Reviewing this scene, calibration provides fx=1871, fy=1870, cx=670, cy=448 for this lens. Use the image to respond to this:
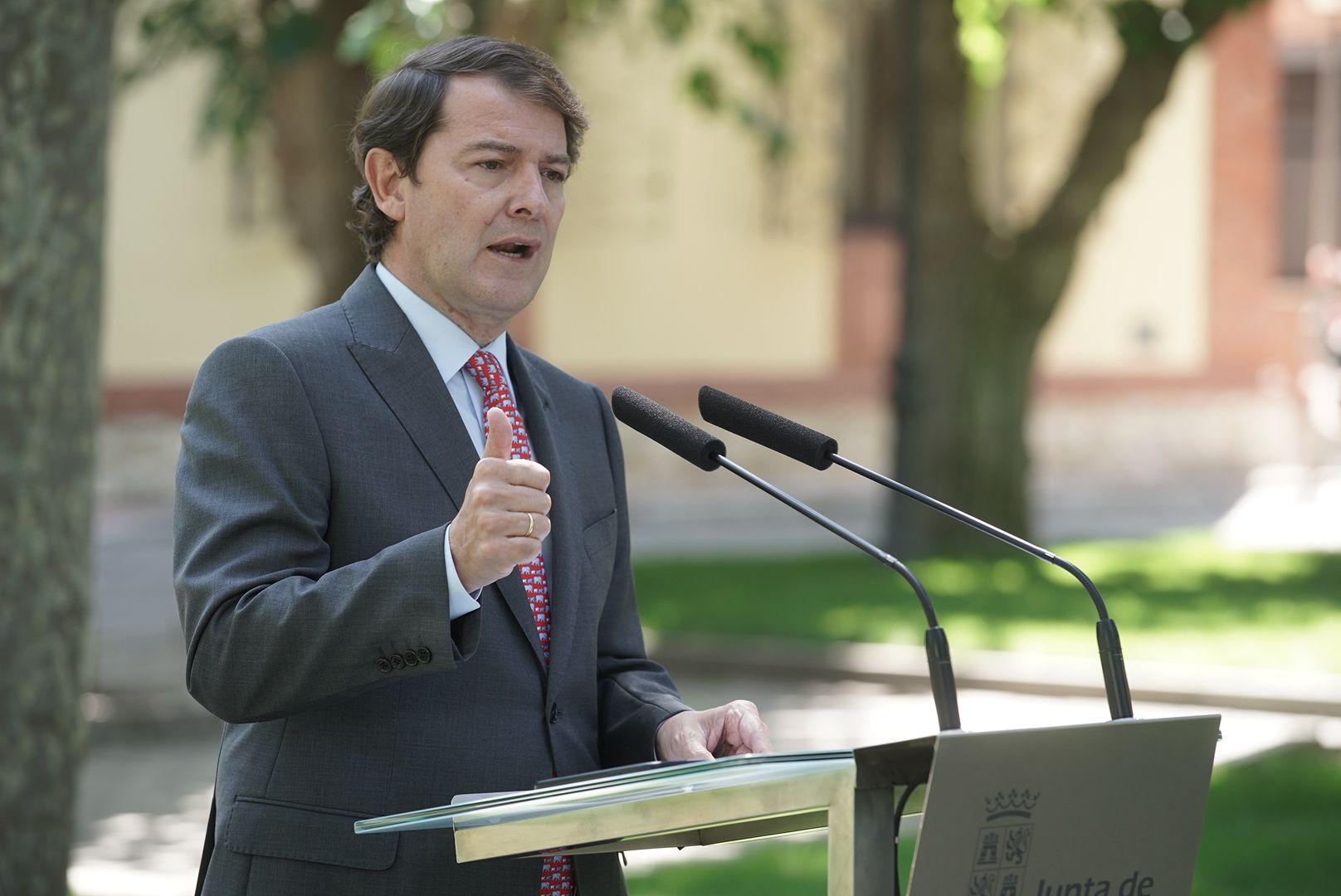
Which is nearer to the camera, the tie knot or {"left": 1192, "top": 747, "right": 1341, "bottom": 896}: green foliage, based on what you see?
the tie knot

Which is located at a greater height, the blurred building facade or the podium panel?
the blurred building facade

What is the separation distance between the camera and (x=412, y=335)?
284 cm

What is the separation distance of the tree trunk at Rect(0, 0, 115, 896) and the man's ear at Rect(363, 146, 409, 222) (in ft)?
7.18

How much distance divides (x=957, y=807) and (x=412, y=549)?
800 millimetres

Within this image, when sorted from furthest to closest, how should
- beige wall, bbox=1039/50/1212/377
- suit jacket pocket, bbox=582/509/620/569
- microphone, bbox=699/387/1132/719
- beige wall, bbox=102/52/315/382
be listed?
beige wall, bbox=1039/50/1212/377 → beige wall, bbox=102/52/315/382 → suit jacket pocket, bbox=582/509/620/569 → microphone, bbox=699/387/1132/719

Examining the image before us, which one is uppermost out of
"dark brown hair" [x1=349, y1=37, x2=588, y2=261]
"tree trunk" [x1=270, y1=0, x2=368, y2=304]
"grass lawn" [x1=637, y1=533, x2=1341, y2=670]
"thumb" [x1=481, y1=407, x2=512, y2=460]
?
"tree trunk" [x1=270, y1=0, x2=368, y2=304]

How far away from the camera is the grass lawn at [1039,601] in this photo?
1023cm

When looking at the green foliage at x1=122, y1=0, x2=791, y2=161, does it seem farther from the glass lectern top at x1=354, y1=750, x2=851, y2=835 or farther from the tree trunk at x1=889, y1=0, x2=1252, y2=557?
the glass lectern top at x1=354, y1=750, x2=851, y2=835

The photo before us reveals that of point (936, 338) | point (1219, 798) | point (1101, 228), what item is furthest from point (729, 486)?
point (1219, 798)

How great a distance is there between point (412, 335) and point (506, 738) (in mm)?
626

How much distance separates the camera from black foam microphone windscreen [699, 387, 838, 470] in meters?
2.56

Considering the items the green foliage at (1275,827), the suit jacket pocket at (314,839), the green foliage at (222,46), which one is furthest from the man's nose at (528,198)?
the green foliage at (222,46)

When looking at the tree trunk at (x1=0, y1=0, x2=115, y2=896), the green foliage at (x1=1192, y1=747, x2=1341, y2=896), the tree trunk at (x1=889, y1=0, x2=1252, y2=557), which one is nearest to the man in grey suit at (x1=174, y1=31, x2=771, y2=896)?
the tree trunk at (x1=0, y1=0, x2=115, y2=896)

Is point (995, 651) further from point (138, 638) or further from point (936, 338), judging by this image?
point (138, 638)
